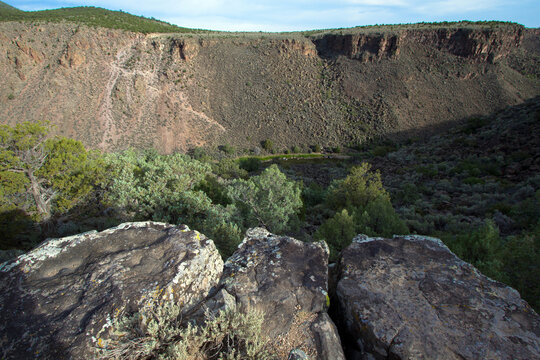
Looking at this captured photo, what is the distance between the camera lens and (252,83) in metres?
47.6

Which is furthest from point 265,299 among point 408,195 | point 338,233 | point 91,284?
point 408,195

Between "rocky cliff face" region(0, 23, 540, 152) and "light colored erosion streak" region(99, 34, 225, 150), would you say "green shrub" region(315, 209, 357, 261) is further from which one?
"light colored erosion streak" region(99, 34, 225, 150)

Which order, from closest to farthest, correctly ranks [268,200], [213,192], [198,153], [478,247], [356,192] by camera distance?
[478,247] < [268,200] < [213,192] < [356,192] < [198,153]

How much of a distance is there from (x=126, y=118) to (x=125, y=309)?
133 feet

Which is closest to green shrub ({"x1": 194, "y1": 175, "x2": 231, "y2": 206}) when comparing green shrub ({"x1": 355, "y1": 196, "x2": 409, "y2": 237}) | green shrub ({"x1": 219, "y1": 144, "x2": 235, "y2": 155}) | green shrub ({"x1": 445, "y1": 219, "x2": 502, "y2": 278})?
green shrub ({"x1": 355, "y1": 196, "x2": 409, "y2": 237})

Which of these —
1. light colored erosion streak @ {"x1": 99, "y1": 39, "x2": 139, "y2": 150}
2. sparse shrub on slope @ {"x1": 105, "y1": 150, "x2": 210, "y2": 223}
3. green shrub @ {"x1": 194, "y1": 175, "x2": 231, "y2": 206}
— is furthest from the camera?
light colored erosion streak @ {"x1": 99, "y1": 39, "x2": 139, "y2": 150}

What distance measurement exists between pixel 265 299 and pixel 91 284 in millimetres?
2618

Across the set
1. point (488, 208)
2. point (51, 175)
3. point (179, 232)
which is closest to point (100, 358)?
point (179, 232)

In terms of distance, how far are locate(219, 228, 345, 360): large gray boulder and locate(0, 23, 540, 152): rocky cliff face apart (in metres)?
36.3

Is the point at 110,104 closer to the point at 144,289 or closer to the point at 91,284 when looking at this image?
the point at 91,284

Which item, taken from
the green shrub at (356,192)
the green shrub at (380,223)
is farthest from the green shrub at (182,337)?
the green shrub at (356,192)

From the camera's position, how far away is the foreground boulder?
11.2ft

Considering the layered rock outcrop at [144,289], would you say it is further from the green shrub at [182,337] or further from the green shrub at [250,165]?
the green shrub at [250,165]

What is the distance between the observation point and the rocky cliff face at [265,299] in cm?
332
